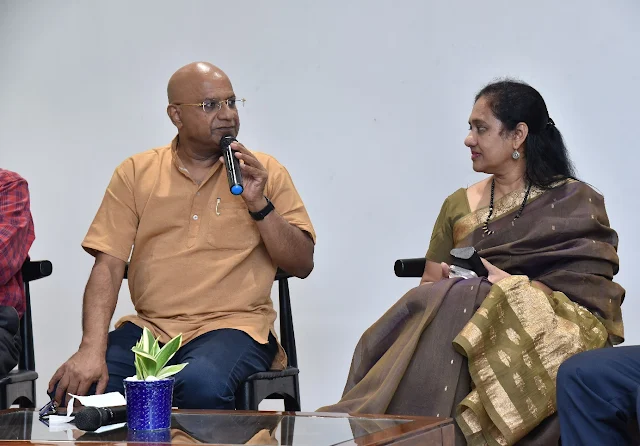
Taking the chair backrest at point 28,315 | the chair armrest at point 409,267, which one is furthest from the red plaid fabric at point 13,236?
the chair armrest at point 409,267

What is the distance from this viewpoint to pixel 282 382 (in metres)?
2.68

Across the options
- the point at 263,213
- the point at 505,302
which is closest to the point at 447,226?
the point at 505,302

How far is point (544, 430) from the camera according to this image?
8.14 feet

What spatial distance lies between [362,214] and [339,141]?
31 centimetres

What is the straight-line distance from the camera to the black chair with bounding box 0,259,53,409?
256 cm

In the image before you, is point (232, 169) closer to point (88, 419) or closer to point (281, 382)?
point (281, 382)

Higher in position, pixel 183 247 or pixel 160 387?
pixel 183 247

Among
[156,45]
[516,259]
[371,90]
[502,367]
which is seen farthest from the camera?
[156,45]

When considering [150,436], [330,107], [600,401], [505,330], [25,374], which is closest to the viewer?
[150,436]

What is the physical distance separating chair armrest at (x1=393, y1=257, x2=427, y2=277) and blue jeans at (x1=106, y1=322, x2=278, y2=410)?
1.48 ft

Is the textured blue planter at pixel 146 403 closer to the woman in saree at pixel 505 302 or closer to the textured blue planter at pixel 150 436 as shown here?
the textured blue planter at pixel 150 436

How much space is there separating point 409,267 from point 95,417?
1.33 m

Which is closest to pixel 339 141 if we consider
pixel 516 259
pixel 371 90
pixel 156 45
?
pixel 371 90

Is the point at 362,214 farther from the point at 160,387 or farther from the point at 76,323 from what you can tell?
the point at 160,387
